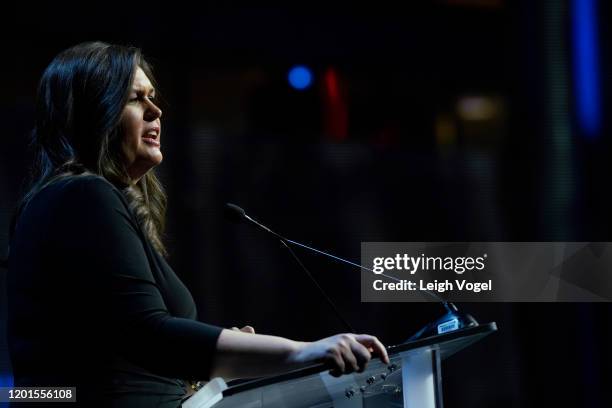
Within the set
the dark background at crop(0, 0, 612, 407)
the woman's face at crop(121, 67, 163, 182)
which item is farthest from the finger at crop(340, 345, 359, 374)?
the dark background at crop(0, 0, 612, 407)

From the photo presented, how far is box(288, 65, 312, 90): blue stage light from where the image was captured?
3.00m

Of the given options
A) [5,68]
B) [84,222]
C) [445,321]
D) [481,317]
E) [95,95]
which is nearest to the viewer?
[84,222]

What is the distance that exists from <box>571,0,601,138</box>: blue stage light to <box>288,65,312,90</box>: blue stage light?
1.10 m

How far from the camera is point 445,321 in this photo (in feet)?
4.91

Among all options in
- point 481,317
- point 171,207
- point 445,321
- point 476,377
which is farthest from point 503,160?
point 445,321

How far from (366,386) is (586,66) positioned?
224cm

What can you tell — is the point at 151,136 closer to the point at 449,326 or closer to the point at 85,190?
the point at 85,190

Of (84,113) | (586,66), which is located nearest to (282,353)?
(84,113)

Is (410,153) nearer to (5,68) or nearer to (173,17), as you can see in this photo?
(173,17)

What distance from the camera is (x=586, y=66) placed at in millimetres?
3135

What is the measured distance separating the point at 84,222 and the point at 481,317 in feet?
6.96

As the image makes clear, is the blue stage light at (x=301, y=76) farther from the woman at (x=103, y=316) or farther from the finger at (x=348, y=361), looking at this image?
the finger at (x=348, y=361)

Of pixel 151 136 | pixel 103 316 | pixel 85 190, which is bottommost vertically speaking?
pixel 103 316

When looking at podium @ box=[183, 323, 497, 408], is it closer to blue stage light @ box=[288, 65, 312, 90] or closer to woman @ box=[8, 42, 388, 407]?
woman @ box=[8, 42, 388, 407]
